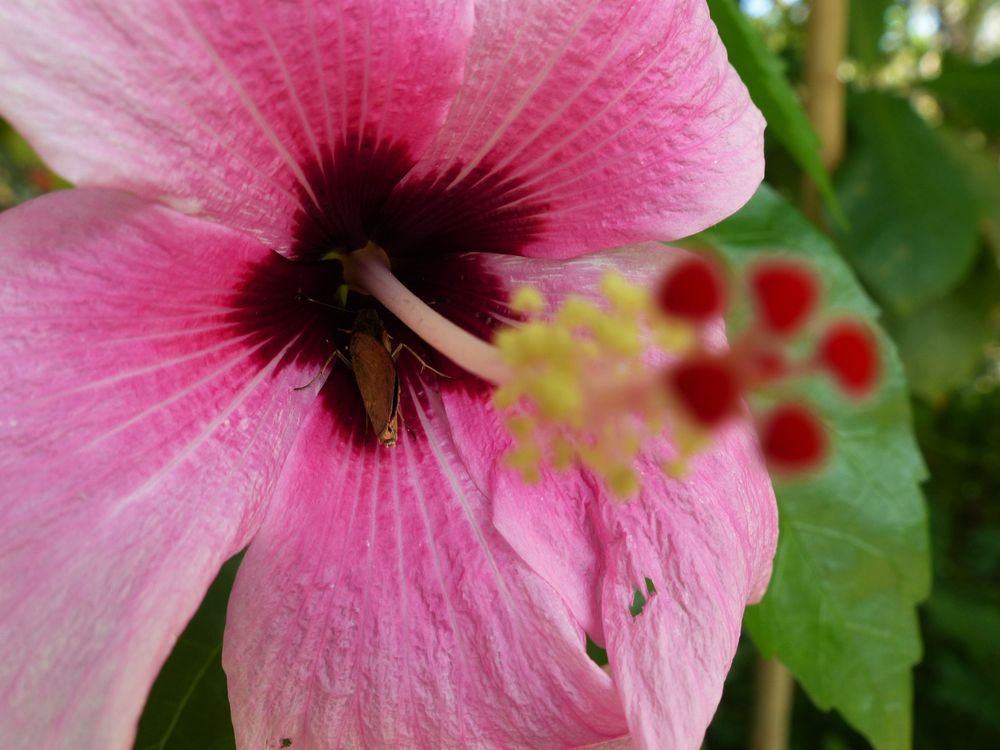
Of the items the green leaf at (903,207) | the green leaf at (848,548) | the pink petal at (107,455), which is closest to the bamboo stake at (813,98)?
the green leaf at (903,207)

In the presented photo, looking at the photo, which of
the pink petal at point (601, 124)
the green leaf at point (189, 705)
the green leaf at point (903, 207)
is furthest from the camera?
the green leaf at point (903, 207)

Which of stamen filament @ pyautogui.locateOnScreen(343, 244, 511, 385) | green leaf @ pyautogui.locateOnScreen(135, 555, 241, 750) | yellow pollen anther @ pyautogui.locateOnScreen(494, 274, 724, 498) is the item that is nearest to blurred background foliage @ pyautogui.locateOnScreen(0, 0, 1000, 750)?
green leaf @ pyautogui.locateOnScreen(135, 555, 241, 750)

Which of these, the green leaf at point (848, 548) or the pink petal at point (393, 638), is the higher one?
the green leaf at point (848, 548)

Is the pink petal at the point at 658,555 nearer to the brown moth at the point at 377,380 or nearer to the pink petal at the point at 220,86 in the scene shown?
the brown moth at the point at 377,380

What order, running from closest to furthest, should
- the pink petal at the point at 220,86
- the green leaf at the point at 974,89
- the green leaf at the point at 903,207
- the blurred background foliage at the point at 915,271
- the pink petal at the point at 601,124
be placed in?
1. the pink petal at the point at 220,86
2. the pink petal at the point at 601,124
3. the blurred background foliage at the point at 915,271
4. the green leaf at the point at 903,207
5. the green leaf at the point at 974,89

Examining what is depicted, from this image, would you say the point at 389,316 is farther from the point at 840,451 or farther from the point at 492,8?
the point at 840,451

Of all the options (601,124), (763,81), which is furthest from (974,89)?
(601,124)
